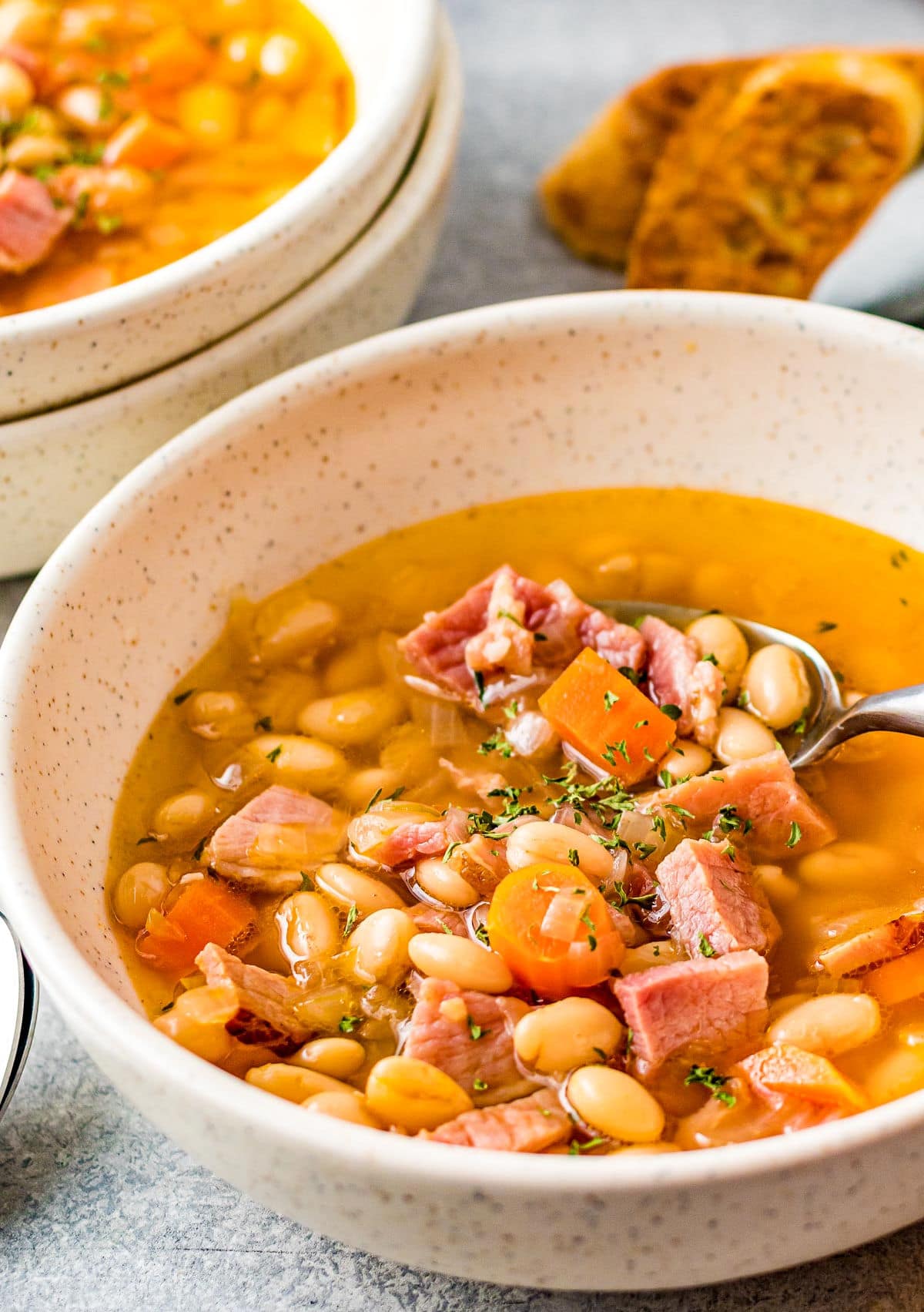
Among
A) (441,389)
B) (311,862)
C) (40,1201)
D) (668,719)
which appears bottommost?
(40,1201)

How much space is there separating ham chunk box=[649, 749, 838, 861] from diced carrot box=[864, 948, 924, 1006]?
0.21 m

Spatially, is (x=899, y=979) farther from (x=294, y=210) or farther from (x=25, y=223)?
(x=25, y=223)

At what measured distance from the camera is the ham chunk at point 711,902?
5.62 ft

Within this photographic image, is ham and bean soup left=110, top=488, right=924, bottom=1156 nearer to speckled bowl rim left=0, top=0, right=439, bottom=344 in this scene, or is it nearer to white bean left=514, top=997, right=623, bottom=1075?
white bean left=514, top=997, right=623, bottom=1075

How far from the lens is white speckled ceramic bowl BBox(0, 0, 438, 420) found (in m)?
2.15

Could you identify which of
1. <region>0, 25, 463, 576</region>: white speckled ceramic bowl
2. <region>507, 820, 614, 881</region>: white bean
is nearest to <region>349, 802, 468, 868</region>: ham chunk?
<region>507, 820, 614, 881</region>: white bean

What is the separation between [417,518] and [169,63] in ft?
3.86

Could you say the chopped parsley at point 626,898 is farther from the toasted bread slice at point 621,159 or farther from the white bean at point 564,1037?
the toasted bread slice at point 621,159

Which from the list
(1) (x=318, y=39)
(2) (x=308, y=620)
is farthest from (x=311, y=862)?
(1) (x=318, y=39)

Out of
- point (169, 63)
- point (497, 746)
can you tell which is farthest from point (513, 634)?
point (169, 63)

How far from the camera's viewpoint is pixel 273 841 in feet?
6.15

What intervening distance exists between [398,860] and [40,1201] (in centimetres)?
62

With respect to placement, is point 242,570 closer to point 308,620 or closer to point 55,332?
point 308,620

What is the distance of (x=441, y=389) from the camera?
2.27 metres
